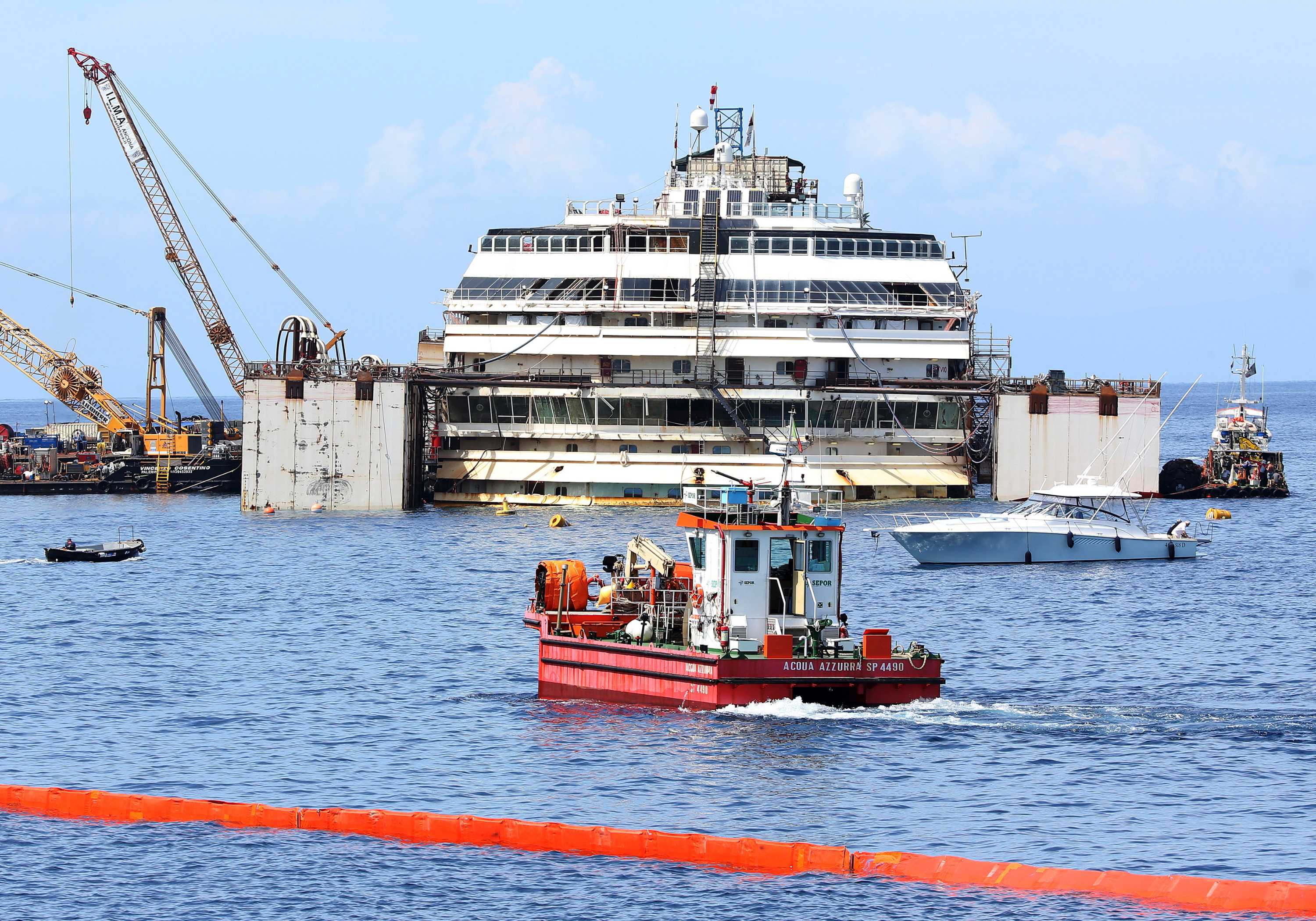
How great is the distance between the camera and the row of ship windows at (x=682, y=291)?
10288cm

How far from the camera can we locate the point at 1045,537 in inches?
3209

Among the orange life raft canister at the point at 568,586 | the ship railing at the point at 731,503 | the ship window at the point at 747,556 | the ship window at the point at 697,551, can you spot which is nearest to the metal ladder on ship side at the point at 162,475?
the orange life raft canister at the point at 568,586

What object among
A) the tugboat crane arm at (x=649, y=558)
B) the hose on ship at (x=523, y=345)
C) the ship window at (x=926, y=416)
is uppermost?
the hose on ship at (x=523, y=345)

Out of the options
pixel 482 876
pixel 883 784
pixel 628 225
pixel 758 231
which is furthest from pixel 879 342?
pixel 482 876

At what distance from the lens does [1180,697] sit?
4775cm

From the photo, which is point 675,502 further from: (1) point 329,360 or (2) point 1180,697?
(2) point 1180,697

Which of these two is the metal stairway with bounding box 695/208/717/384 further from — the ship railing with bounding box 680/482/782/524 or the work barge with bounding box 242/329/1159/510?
the ship railing with bounding box 680/482/782/524

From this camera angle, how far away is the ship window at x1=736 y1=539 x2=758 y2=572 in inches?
1699

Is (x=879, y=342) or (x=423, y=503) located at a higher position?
(x=879, y=342)

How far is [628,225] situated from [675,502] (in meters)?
18.6

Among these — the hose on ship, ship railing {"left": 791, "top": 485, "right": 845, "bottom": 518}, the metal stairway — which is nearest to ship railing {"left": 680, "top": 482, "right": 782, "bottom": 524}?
ship railing {"left": 791, "top": 485, "right": 845, "bottom": 518}

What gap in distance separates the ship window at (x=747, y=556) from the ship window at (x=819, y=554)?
146cm

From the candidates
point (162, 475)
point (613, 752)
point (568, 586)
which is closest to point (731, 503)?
point (568, 586)

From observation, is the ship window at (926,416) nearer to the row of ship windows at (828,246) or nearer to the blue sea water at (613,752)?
the row of ship windows at (828,246)
